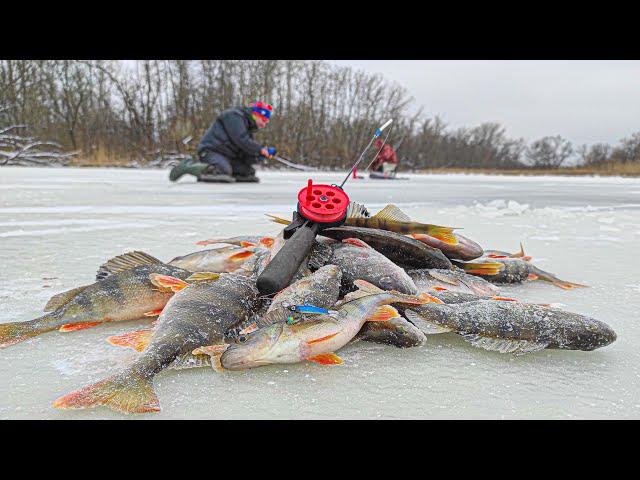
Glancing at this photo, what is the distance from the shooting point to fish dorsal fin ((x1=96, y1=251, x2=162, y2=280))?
2404 mm

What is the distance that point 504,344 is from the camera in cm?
186

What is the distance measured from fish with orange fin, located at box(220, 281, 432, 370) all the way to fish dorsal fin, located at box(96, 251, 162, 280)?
95 cm

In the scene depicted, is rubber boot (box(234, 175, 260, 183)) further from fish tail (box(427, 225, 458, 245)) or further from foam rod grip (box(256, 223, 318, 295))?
foam rod grip (box(256, 223, 318, 295))

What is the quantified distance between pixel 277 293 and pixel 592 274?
2.35m

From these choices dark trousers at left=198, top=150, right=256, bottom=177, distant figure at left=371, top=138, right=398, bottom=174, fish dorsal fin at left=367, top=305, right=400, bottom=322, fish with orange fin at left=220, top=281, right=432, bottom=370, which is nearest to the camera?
fish with orange fin at left=220, top=281, right=432, bottom=370

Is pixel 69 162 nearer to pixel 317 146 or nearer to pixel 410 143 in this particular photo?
pixel 317 146

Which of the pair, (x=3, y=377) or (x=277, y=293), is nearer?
(x=3, y=377)

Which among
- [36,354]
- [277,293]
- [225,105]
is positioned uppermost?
[225,105]

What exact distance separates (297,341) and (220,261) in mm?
1080

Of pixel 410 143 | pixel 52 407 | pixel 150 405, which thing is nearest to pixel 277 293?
pixel 150 405

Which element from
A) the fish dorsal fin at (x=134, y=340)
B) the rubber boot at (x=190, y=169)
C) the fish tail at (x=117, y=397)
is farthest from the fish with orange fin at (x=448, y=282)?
the rubber boot at (x=190, y=169)

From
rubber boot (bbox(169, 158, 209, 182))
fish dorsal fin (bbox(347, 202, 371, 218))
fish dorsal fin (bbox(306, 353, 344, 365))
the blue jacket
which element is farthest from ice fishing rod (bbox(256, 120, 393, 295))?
rubber boot (bbox(169, 158, 209, 182))

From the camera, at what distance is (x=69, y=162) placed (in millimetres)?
22047

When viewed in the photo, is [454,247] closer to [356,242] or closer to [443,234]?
[443,234]
